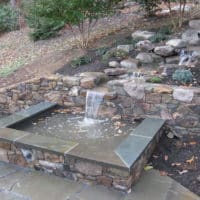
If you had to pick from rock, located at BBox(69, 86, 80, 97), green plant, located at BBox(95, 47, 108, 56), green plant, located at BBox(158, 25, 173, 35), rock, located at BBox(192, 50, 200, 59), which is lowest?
rock, located at BBox(69, 86, 80, 97)

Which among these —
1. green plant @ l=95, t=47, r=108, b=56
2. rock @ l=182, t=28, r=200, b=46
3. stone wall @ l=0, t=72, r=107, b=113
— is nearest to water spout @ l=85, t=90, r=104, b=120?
stone wall @ l=0, t=72, r=107, b=113

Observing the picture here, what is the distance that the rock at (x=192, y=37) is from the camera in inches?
211

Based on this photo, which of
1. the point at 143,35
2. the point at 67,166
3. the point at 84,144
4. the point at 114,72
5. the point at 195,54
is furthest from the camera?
the point at 143,35

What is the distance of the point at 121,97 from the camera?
4.21 m

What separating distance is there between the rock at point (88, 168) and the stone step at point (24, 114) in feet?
4.16

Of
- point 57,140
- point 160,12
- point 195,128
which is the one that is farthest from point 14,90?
point 160,12

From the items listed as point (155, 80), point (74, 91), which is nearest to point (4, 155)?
point (74, 91)

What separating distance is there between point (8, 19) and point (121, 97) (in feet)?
22.1

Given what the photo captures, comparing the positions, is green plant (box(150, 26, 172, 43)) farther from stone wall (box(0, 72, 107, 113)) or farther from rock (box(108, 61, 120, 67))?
stone wall (box(0, 72, 107, 113))

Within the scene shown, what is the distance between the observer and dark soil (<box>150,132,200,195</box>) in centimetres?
316

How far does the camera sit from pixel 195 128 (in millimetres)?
3811

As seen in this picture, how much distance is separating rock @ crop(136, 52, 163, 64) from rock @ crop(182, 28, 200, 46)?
25.0 inches

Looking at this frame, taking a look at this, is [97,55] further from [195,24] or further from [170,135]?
[170,135]

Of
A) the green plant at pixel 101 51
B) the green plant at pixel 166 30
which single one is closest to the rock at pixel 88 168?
the green plant at pixel 101 51
